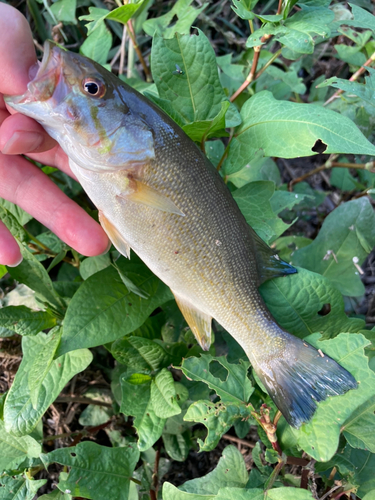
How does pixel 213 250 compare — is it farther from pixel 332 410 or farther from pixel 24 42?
pixel 24 42

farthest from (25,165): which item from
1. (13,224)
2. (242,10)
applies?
(242,10)

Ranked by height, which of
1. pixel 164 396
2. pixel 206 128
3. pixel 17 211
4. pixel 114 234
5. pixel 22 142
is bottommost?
pixel 164 396

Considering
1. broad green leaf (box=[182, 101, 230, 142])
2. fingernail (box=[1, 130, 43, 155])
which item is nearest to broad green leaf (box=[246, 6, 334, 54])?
broad green leaf (box=[182, 101, 230, 142])

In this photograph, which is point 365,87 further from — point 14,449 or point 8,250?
point 14,449

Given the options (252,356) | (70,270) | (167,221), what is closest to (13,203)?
(70,270)

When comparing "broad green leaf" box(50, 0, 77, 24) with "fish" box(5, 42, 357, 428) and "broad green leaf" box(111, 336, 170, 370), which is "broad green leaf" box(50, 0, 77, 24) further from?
"broad green leaf" box(111, 336, 170, 370)

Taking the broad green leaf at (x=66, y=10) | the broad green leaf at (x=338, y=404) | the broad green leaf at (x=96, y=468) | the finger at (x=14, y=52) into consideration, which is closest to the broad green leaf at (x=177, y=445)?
the broad green leaf at (x=96, y=468)
